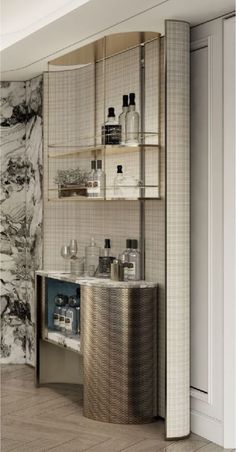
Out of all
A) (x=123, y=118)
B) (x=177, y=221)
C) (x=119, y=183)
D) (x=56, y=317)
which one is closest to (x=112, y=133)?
(x=123, y=118)

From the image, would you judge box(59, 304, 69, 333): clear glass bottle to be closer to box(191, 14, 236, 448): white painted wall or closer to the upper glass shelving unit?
the upper glass shelving unit

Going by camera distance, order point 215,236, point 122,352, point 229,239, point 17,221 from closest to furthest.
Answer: point 229,239, point 215,236, point 122,352, point 17,221

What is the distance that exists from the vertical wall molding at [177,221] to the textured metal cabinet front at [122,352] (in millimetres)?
271

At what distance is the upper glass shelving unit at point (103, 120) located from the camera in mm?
4430

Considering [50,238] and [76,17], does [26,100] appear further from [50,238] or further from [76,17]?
[76,17]

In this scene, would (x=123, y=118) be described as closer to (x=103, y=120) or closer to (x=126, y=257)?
(x=103, y=120)

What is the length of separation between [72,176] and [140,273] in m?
0.91

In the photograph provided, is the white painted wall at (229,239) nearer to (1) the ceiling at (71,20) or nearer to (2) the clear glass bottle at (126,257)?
(1) the ceiling at (71,20)

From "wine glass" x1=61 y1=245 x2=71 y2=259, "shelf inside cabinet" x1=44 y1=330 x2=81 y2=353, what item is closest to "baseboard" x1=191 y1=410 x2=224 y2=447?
"shelf inside cabinet" x1=44 y1=330 x2=81 y2=353

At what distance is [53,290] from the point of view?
511 cm

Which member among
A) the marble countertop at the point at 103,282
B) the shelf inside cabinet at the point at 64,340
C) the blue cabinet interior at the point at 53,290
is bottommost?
the shelf inside cabinet at the point at 64,340

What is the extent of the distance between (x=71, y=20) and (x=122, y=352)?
2.06 metres

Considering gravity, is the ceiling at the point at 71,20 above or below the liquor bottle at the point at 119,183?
above

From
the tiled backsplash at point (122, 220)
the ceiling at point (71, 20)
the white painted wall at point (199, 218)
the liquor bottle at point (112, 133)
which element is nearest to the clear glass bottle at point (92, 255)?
the tiled backsplash at point (122, 220)
